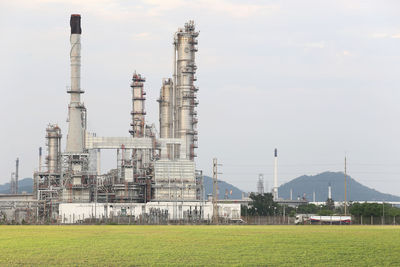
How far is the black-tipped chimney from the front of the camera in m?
126

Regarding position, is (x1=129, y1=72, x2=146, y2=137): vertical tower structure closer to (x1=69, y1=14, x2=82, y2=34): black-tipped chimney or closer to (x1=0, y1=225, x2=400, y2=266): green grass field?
(x1=69, y1=14, x2=82, y2=34): black-tipped chimney

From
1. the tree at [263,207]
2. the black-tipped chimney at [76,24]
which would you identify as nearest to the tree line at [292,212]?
the tree at [263,207]

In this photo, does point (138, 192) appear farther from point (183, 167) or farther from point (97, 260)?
point (97, 260)

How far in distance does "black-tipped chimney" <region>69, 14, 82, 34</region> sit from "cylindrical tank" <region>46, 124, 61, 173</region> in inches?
841

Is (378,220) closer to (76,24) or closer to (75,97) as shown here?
(75,97)

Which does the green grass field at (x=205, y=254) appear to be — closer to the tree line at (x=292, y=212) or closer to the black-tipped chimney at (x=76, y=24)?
the tree line at (x=292, y=212)

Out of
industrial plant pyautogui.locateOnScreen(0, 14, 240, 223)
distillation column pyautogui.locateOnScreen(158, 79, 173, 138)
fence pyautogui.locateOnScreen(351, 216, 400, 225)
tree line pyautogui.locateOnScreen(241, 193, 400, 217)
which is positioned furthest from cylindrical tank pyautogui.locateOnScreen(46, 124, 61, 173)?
fence pyautogui.locateOnScreen(351, 216, 400, 225)

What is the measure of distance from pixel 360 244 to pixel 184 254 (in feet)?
49.8

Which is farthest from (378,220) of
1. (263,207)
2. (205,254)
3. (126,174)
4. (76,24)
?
(205,254)

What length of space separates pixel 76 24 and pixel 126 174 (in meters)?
26.3

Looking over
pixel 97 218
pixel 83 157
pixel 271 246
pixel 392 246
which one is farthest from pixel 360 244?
pixel 83 157

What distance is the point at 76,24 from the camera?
415 feet

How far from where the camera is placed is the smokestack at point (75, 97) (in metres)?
125

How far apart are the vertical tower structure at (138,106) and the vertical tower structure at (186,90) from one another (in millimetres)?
6987
